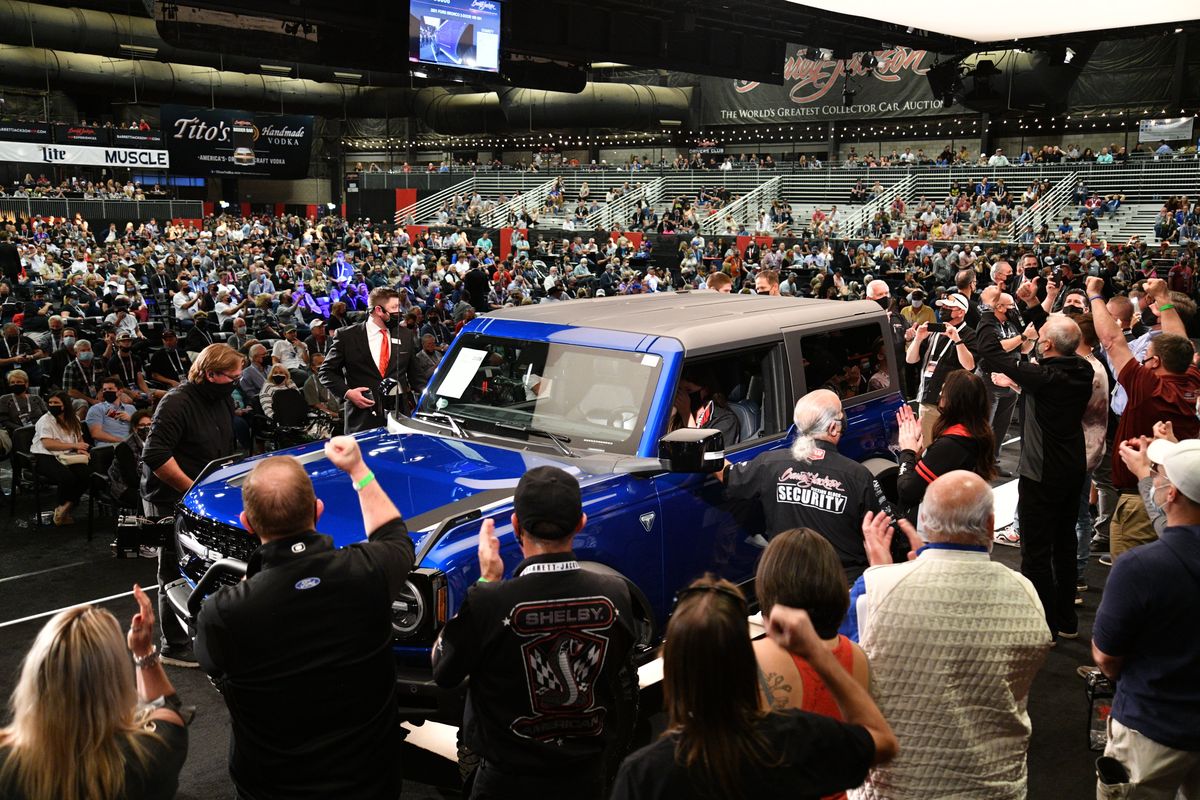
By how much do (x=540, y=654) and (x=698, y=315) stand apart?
3394 mm

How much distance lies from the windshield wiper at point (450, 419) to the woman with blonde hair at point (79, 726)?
3226 mm

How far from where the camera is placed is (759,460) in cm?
470

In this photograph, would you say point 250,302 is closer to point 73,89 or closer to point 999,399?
point 999,399

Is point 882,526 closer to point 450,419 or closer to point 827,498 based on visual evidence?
point 827,498

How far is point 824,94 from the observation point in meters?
44.5

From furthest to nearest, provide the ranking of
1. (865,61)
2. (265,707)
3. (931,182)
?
(931,182) < (865,61) < (265,707)

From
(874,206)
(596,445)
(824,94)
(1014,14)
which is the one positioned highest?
(824,94)

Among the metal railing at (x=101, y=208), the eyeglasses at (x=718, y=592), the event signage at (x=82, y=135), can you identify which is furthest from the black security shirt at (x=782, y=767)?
the event signage at (x=82, y=135)

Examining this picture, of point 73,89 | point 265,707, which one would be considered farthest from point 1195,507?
point 73,89

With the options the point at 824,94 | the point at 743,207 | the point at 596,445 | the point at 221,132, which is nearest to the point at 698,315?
the point at 596,445

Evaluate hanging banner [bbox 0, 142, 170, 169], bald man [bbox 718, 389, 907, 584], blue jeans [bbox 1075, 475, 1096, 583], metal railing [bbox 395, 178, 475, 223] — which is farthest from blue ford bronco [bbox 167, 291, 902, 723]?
metal railing [bbox 395, 178, 475, 223]

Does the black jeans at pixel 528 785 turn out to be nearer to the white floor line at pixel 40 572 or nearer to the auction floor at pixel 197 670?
the auction floor at pixel 197 670

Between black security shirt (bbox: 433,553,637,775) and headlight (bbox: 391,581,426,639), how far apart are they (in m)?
1.14

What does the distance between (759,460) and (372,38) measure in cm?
973
